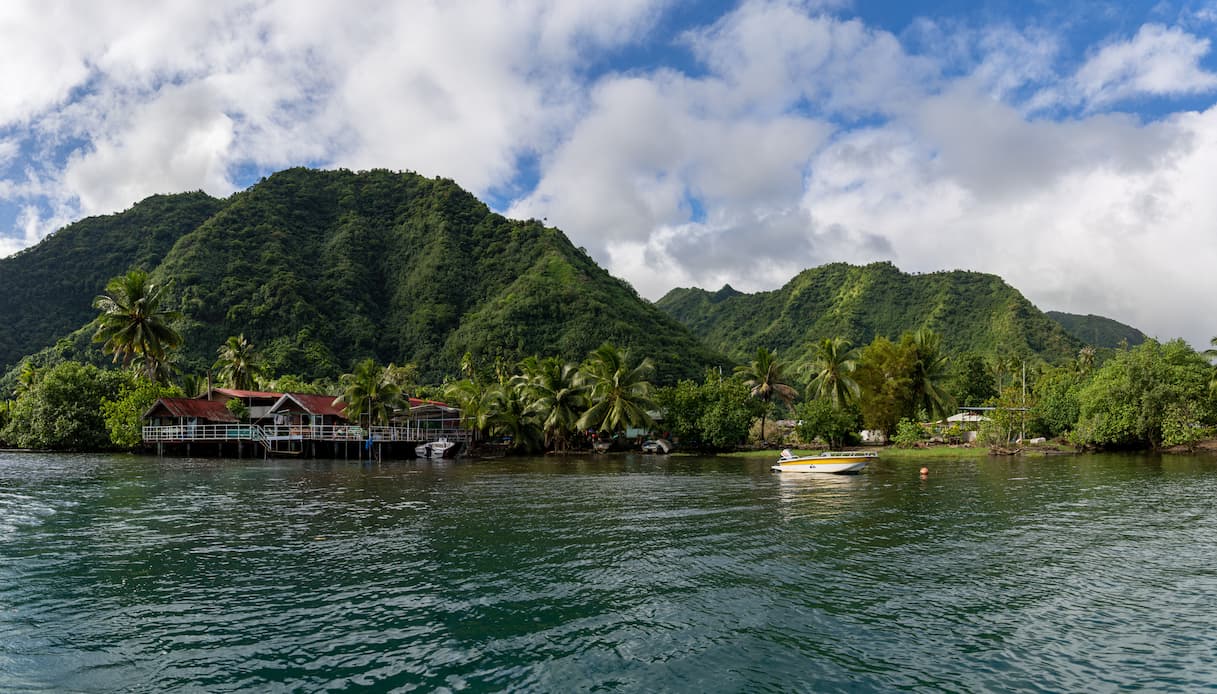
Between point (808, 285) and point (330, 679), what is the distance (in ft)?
567

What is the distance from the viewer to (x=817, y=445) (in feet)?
227

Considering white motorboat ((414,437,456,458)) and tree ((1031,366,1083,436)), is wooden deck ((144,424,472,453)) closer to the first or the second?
white motorboat ((414,437,456,458))

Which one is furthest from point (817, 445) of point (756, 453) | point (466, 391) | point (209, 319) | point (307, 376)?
point (209, 319)

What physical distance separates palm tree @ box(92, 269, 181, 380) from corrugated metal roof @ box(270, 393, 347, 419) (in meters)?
12.6

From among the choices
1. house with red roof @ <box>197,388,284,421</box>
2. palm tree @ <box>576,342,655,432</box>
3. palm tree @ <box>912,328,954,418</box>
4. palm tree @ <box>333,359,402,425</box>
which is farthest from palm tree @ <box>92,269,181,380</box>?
palm tree @ <box>912,328,954,418</box>

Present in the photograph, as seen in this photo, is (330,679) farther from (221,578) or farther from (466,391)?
(466,391)

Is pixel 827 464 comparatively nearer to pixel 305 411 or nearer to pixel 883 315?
pixel 305 411

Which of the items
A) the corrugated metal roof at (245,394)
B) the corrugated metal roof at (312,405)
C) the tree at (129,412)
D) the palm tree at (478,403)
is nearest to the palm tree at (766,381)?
the palm tree at (478,403)

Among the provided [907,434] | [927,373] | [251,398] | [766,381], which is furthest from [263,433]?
[927,373]

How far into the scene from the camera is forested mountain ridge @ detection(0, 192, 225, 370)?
120m

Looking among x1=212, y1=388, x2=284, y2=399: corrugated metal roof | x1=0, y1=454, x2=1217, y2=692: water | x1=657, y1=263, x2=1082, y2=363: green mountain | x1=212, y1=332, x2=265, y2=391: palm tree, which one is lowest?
x1=0, y1=454, x2=1217, y2=692: water

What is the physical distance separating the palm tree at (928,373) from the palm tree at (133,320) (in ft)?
238

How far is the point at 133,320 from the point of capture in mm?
63969

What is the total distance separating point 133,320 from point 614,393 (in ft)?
146
